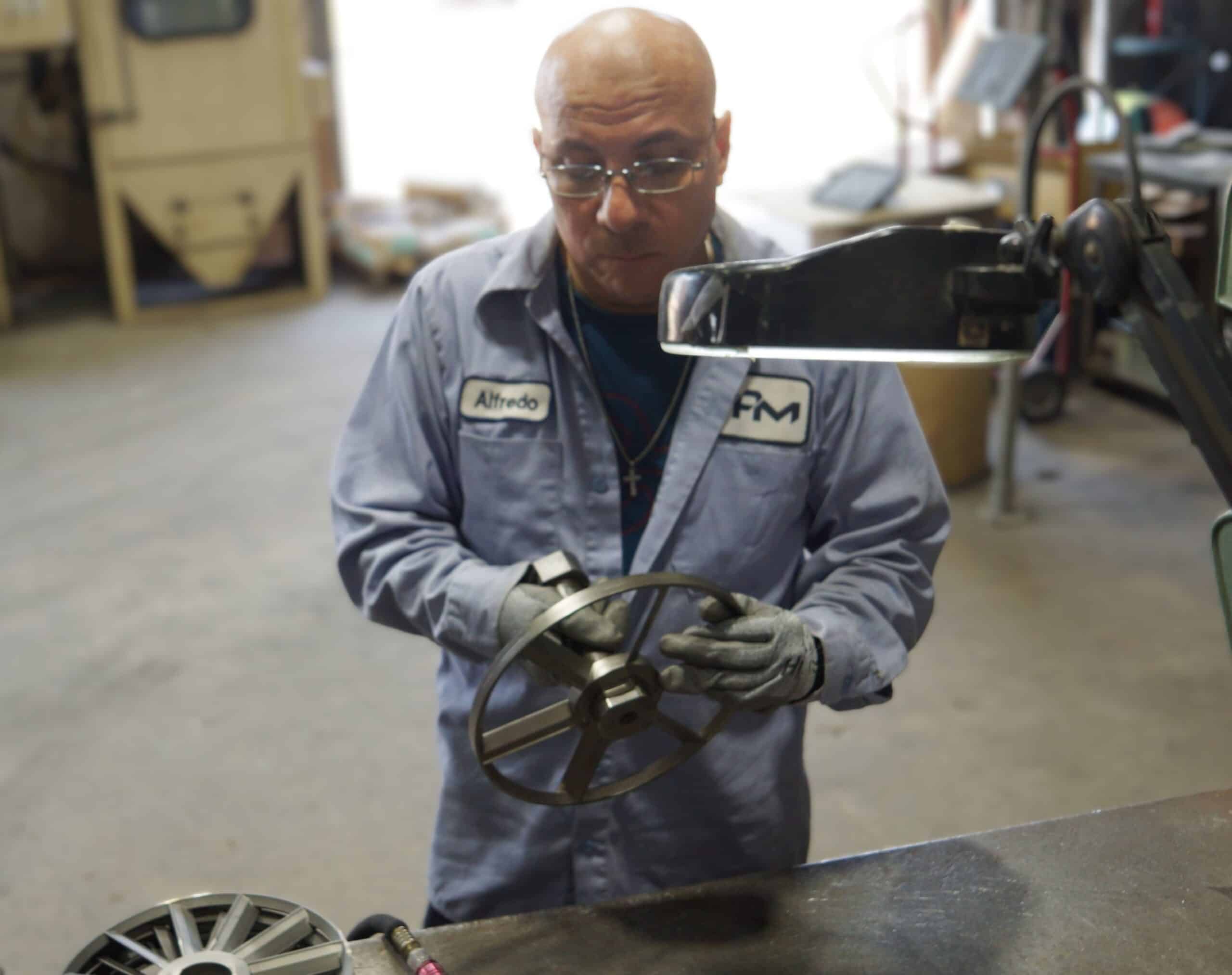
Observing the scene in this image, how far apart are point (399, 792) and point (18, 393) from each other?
9.19 feet

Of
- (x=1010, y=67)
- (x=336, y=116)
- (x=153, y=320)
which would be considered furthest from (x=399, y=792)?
(x=336, y=116)

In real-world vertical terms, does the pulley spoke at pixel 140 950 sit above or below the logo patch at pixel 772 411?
below

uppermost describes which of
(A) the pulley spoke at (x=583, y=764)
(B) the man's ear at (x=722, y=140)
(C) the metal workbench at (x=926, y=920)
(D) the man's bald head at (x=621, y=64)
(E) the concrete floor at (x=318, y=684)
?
(D) the man's bald head at (x=621, y=64)

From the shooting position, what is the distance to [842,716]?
2.88 m

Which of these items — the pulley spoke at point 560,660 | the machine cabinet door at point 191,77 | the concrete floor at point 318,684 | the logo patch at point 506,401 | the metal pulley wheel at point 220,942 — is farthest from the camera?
the machine cabinet door at point 191,77

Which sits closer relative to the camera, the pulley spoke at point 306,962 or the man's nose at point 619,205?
the pulley spoke at point 306,962

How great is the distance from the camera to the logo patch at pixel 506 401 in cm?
137

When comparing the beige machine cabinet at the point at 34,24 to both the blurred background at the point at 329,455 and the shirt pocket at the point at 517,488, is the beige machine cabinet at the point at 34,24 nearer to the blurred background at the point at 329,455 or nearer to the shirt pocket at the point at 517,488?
the blurred background at the point at 329,455

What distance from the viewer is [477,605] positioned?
1.23m

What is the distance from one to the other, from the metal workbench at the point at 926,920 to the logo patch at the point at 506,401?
0.46 m

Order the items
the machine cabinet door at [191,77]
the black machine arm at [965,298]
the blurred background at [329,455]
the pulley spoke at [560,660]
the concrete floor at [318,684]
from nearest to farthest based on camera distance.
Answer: the black machine arm at [965,298] → the pulley spoke at [560,660] → the concrete floor at [318,684] → the blurred background at [329,455] → the machine cabinet door at [191,77]

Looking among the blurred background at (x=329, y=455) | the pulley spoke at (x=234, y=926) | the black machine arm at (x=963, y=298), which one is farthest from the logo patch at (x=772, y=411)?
the pulley spoke at (x=234, y=926)

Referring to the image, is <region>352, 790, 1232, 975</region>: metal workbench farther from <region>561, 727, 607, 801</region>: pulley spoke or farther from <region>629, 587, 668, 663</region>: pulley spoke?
<region>629, 587, 668, 663</region>: pulley spoke

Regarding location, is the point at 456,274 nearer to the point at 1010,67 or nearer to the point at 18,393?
the point at 1010,67
